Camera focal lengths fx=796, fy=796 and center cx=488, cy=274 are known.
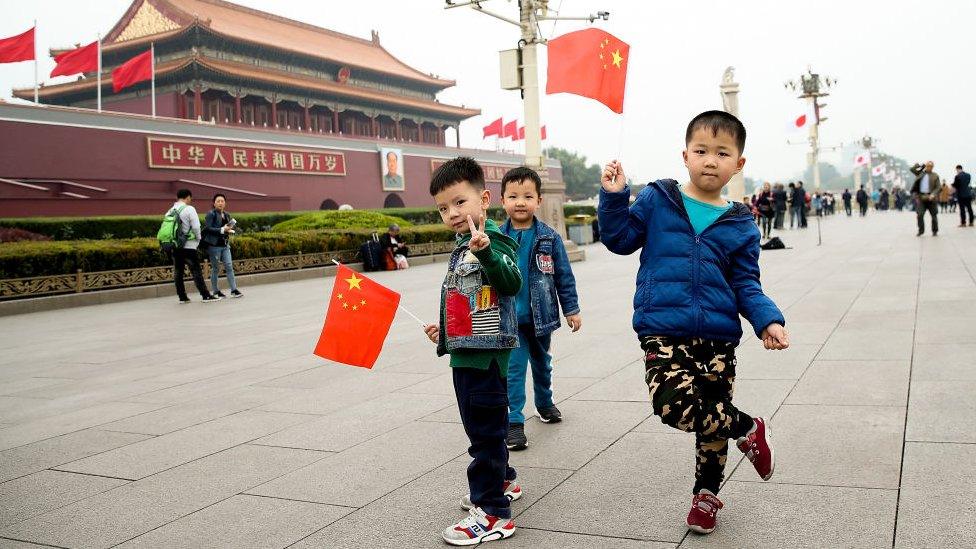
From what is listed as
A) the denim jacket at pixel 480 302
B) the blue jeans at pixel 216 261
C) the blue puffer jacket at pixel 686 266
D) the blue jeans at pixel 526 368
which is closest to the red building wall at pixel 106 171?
the blue jeans at pixel 216 261

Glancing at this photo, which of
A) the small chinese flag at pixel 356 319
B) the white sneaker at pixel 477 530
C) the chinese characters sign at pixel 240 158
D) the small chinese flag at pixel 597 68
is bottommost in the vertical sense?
the white sneaker at pixel 477 530

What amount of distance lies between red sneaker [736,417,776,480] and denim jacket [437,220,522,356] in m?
0.78

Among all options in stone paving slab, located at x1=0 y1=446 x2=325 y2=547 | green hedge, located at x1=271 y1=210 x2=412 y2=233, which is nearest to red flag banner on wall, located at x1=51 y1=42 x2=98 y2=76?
green hedge, located at x1=271 y1=210 x2=412 y2=233

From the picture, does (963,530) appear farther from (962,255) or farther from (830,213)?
(830,213)

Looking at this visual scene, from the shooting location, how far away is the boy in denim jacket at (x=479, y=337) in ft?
8.06

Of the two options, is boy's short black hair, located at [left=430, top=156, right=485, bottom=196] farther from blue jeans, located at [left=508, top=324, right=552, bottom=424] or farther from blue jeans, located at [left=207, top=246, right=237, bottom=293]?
blue jeans, located at [left=207, top=246, right=237, bottom=293]

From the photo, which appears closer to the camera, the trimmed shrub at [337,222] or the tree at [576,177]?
the trimmed shrub at [337,222]

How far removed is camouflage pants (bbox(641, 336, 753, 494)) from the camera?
7.69 ft

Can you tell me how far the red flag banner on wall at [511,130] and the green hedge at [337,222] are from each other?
52.4 ft

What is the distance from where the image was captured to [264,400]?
4535mm

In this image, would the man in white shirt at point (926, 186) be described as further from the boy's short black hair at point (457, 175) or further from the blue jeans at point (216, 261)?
the boy's short black hair at point (457, 175)

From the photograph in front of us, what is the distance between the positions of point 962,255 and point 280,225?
14771mm

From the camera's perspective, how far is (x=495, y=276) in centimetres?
246

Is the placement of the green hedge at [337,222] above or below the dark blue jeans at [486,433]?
→ above
